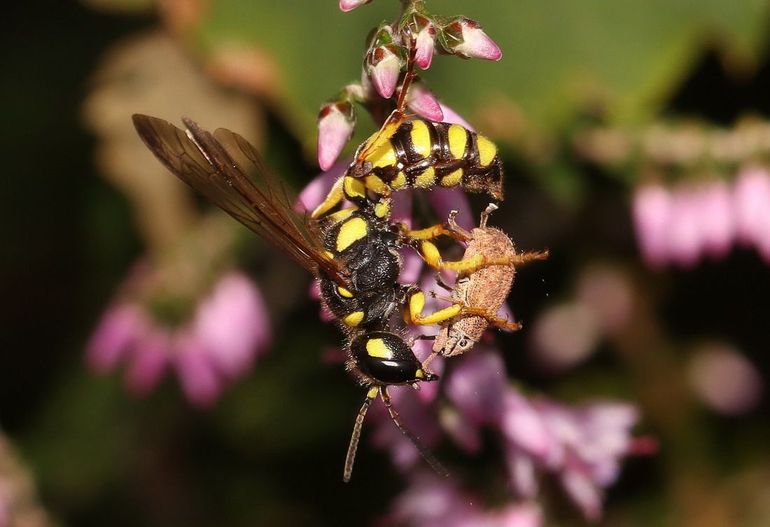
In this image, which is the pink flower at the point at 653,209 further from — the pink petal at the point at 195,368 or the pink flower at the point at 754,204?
the pink petal at the point at 195,368

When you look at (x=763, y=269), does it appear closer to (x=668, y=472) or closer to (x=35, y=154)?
(x=668, y=472)

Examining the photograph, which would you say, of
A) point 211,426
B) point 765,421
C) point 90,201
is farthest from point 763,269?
point 90,201

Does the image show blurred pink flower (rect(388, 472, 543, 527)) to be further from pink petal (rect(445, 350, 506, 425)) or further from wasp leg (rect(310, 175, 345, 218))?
wasp leg (rect(310, 175, 345, 218))

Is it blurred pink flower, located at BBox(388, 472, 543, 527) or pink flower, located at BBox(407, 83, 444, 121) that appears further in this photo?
blurred pink flower, located at BBox(388, 472, 543, 527)

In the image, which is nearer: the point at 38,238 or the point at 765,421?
the point at 765,421

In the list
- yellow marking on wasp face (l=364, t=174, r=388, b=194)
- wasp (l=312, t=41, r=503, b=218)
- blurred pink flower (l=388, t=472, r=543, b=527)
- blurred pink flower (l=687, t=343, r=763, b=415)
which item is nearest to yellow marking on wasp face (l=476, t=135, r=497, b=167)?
wasp (l=312, t=41, r=503, b=218)

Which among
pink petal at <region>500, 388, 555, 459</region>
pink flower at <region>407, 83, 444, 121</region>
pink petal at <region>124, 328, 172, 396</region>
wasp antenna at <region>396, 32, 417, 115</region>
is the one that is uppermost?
wasp antenna at <region>396, 32, 417, 115</region>
